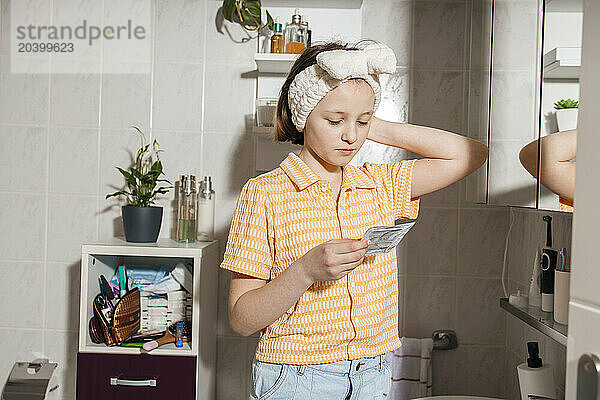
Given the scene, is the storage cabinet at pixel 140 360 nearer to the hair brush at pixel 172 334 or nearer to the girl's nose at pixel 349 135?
Result: the hair brush at pixel 172 334

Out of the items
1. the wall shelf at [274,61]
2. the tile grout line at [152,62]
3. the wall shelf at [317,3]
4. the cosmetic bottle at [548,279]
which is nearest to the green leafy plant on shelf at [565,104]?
the cosmetic bottle at [548,279]

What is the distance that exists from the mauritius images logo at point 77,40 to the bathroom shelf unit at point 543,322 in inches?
56.3

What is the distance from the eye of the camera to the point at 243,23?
2.24m

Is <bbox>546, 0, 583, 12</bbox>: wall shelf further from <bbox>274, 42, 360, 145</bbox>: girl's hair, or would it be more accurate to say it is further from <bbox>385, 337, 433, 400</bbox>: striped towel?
<bbox>385, 337, 433, 400</bbox>: striped towel

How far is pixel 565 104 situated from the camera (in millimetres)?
1219

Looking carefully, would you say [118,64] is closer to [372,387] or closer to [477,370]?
[372,387]

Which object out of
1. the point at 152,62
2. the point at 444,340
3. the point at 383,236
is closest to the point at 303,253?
the point at 383,236

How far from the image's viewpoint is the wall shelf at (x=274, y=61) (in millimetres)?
2041

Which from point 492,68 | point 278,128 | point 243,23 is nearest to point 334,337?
point 278,128

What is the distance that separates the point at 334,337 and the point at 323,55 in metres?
0.58

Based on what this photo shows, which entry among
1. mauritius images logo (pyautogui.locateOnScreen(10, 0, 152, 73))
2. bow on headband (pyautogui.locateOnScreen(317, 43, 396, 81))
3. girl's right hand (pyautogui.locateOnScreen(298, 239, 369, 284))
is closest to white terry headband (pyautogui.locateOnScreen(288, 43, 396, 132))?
bow on headband (pyautogui.locateOnScreen(317, 43, 396, 81))

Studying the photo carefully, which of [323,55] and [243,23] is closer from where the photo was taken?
[323,55]

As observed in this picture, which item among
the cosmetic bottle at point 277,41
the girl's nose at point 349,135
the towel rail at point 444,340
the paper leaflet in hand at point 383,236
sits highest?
the cosmetic bottle at point 277,41

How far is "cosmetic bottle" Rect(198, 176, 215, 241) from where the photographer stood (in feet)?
7.17
